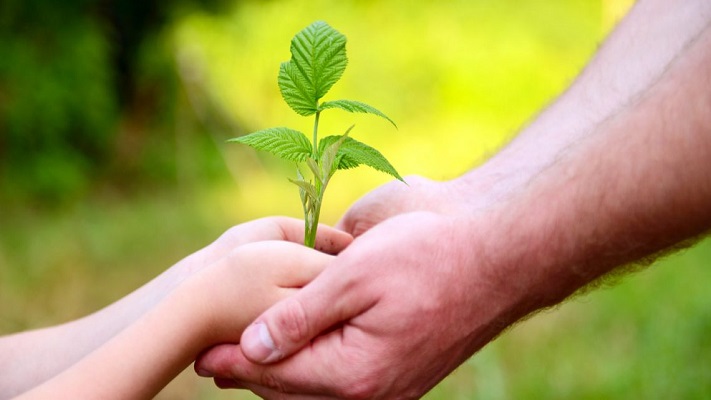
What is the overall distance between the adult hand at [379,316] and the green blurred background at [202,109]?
224 cm

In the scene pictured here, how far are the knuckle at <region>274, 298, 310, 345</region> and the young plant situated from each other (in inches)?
6.4

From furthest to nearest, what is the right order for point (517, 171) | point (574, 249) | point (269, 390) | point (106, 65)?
point (106, 65) → point (517, 171) → point (269, 390) → point (574, 249)

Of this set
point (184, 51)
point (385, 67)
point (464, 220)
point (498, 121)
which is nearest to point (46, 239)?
point (184, 51)

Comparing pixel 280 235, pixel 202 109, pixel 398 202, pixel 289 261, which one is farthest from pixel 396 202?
pixel 202 109

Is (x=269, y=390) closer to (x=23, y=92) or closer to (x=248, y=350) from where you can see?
(x=248, y=350)

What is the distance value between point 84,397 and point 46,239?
2820 millimetres

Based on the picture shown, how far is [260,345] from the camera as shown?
5.59ft

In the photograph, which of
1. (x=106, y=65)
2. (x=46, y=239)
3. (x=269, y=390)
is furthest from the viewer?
(x=106, y=65)

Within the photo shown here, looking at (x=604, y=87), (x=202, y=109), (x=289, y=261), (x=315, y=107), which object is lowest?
(x=289, y=261)

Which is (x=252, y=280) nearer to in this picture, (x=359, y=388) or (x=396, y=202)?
(x=359, y=388)

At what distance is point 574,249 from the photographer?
1.67m

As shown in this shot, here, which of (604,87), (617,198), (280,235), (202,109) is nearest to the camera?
(617,198)

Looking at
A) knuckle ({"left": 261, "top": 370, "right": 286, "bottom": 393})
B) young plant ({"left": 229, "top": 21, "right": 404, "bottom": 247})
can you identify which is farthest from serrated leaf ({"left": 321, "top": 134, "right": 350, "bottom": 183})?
knuckle ({"left": 261, "top": 370, "right": 286, "bottom": 393})

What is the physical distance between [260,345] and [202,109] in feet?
12.2
